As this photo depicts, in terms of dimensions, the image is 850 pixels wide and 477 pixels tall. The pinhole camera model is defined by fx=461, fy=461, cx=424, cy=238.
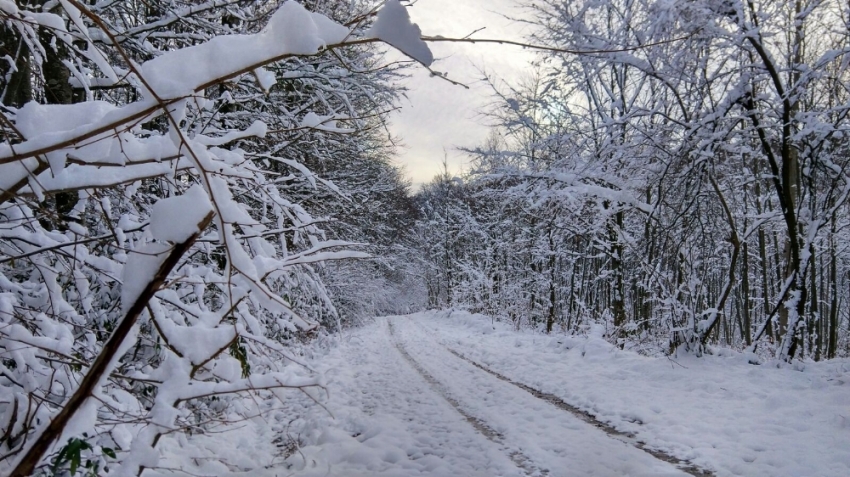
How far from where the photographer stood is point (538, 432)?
479 centimetres

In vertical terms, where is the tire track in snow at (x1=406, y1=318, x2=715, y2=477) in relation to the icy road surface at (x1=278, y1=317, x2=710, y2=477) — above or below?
above

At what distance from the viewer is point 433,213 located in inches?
1304

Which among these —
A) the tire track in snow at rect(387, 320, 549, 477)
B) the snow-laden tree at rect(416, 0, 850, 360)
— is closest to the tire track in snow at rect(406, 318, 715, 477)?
the tire track in snow at rect(387, 320, 549, 477)

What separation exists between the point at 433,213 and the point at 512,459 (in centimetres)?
2930

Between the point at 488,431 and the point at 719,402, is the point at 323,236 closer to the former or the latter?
the point at 488,431

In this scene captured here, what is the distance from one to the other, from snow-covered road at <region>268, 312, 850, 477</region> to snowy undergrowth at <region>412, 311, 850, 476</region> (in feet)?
0.05

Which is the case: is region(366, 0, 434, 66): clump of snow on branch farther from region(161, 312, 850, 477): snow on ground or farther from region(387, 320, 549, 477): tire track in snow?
region(387, 320, 549, 477): tire track in snow

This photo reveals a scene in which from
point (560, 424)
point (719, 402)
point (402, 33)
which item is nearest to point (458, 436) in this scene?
point (560, 424)

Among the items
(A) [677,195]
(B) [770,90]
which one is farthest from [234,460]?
(B) [770,90]

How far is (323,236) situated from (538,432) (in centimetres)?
307

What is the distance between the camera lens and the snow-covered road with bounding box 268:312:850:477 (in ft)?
12.9

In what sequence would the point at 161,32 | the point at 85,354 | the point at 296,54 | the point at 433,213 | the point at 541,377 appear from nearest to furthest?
the point at 296,54, the point at 85,354, the point at 161,32, the point at 541,377, the point at 433,213

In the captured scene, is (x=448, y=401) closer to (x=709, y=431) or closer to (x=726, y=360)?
(x=709, y=431)

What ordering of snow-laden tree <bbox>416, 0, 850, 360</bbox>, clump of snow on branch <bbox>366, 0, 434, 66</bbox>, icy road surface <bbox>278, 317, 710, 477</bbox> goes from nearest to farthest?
clump of snow on branch <bbox>366, 0, 434, 66</bbox> → icy road surface <bbox>278, 317, 710, 477</bbox> → snow-laden tree <bbox>416, 0, 850, 360</bbox>
